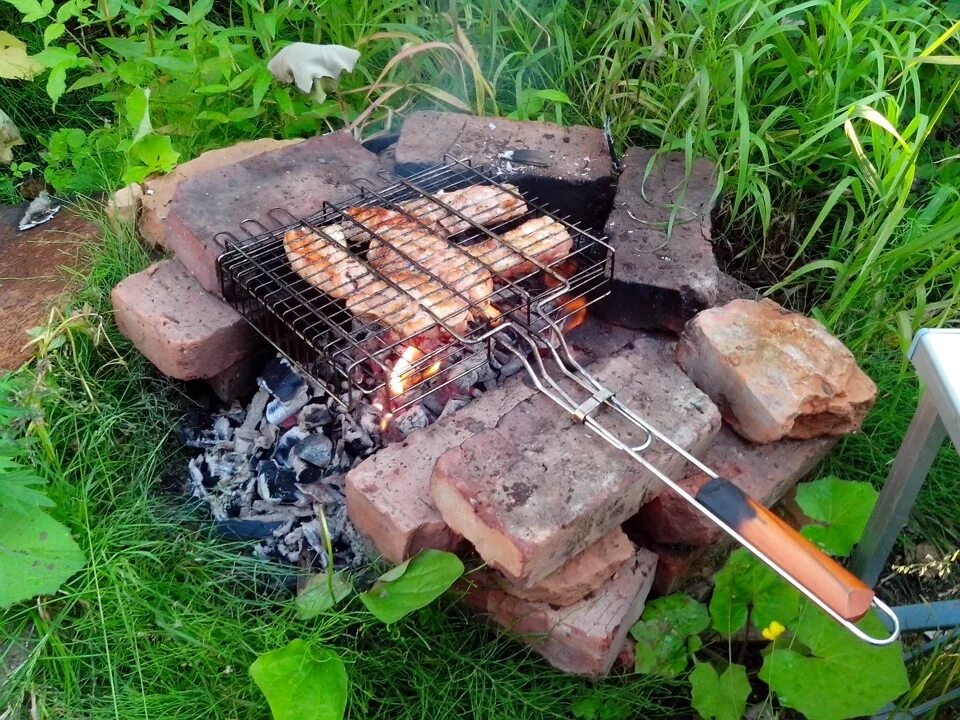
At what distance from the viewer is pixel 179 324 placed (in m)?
2.53

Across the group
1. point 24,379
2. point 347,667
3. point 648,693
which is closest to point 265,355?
point 24,379

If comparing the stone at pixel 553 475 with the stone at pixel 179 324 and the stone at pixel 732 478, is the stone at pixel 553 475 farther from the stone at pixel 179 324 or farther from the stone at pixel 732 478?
the stone at pixel 179 324

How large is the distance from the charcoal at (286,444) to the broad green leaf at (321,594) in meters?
0.42

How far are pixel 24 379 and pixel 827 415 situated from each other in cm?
234

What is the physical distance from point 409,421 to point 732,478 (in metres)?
0.91

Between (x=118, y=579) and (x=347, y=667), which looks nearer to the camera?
(x=347, y=667)

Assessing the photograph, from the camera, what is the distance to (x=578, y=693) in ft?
7.02

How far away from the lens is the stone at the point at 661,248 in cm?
248

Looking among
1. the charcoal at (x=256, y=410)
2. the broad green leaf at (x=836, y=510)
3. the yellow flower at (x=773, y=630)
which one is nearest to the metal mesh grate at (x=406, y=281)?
the charcoal at (x=256, y=410)

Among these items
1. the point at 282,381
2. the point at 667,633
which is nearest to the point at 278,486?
the point at 282,381

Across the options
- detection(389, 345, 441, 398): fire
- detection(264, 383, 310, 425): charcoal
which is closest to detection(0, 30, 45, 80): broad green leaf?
detection(264, 383, 310, 425): charcoal

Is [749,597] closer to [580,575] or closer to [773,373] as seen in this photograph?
[580,575]

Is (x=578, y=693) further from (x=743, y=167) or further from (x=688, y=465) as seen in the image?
(x=743, y=167)

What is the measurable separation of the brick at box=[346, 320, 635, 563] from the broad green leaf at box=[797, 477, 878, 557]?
747 mm
